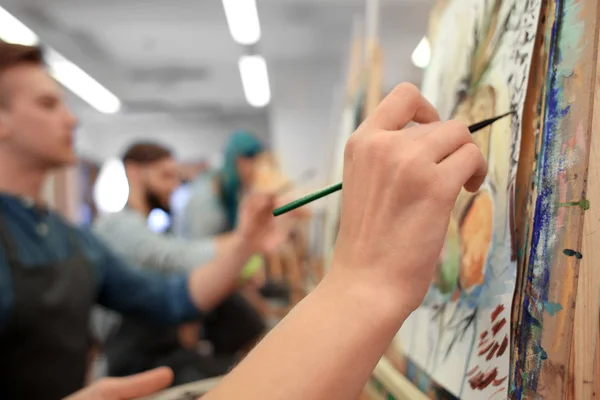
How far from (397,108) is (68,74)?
6120 mm

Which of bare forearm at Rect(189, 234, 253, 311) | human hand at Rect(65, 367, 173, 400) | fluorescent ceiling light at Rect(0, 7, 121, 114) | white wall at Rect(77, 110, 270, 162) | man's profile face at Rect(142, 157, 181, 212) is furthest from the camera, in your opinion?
white wall at Rect(77, 110, 270, 162)

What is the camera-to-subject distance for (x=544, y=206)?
0.39 meters

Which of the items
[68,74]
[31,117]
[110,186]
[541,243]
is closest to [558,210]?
[541,243]

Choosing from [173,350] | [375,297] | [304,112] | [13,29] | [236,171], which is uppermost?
[13,29]

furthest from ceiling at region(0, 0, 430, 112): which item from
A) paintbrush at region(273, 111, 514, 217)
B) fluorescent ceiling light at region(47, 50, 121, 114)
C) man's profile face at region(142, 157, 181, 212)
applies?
paintbrush at region(273, 111, 514, 217)

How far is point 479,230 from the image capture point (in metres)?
0.51

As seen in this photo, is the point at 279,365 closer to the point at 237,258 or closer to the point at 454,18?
the point at 454,18

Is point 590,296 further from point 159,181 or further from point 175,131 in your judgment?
point 175,131

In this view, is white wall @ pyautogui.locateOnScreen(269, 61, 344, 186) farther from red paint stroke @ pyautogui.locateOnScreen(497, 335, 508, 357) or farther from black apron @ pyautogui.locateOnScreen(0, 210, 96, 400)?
red paint stroke @ pyautogui.locateOnScreen(497, 335, 508, 357)

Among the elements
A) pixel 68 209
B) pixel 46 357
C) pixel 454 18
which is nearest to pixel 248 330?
pixel 46 357

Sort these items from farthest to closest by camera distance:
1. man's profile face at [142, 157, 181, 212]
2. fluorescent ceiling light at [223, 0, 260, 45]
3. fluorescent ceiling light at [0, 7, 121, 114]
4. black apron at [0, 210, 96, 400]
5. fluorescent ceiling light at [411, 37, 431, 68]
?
fluorescent ceiling light at [0, 7, 121, 114] < fluorescent ceiling light at [223, 0, 260, 45] < man's profile face at [142, 157, 181, 212] < black apron at [0, 210, 96, 400] < fluorescent ceiling light at [411, 37, 431, 68]

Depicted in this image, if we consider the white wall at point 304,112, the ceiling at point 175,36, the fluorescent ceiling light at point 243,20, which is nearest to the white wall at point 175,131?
the ceiling at point 175,36

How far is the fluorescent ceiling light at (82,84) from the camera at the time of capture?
5250mm

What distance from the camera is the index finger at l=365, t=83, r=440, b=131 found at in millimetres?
376
